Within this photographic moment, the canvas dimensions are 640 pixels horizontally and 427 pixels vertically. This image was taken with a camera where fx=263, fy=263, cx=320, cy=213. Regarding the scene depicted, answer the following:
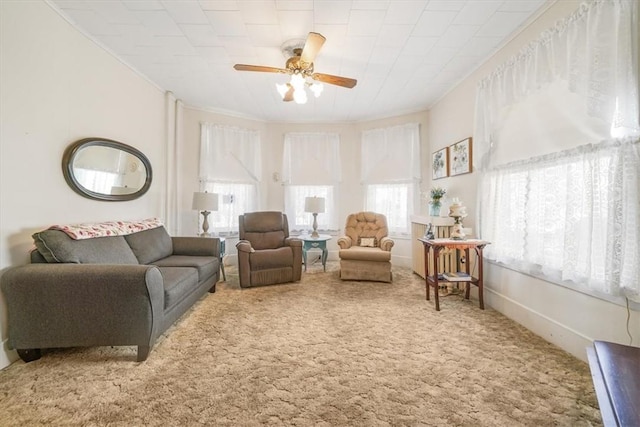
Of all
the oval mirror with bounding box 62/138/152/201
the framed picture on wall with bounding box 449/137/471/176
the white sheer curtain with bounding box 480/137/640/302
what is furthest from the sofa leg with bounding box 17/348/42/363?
the framed picture on wall with bounding box 449/137/471/176

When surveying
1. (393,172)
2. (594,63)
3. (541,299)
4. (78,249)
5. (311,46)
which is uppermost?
(311,46)

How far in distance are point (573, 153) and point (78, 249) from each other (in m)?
3.77

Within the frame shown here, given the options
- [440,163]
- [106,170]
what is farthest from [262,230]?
[440,163]

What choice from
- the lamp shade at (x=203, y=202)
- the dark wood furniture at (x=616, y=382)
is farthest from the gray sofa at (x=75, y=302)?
the dark wood furniture at (x=616, y=382)

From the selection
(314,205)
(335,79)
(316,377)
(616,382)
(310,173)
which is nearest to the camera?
(616,382)

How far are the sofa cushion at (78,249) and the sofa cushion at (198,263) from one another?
41 centimetres

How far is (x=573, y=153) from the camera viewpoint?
189 centimetres

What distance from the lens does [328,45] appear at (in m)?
2.70

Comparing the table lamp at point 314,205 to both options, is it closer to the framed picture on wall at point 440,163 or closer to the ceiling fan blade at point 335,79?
the framed picture on wall at point 440,163

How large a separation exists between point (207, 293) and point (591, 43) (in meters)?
4.11

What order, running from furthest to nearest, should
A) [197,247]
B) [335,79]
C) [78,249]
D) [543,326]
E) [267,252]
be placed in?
[267,252]
[197,247]
[335,79]
[543,326]
[78,249]

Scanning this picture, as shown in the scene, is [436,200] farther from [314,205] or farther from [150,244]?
[150,244]

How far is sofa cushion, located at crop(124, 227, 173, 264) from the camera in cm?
273

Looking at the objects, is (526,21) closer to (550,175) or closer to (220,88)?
(550,175)
